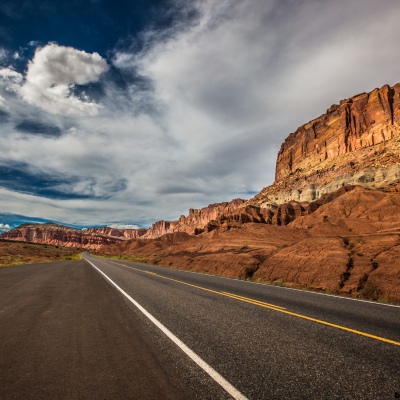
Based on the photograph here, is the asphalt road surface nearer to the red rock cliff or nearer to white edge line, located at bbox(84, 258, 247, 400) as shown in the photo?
white edge line, located at bbox(84, 258, 247, 400)

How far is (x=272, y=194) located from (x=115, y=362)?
111054 millimetres

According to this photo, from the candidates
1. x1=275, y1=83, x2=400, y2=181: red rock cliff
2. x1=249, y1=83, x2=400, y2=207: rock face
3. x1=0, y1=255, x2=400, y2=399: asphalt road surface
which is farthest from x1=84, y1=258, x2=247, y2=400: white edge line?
x1=275, y1=83, x2=400, y2=181: red rock cliff

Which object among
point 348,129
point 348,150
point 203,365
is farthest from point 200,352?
point 348,129

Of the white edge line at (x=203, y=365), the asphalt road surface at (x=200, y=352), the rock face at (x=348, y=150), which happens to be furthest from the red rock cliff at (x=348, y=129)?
the white edge line at (x=203, y=365)

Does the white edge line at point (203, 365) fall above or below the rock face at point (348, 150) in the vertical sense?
below

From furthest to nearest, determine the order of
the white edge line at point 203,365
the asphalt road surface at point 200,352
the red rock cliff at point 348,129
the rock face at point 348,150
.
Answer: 1. the red rock cliff at point 348,129
2. the rock face at point 348,150
3. the asphalt road surface at point 200,352
4. the white edge line at point 203,365

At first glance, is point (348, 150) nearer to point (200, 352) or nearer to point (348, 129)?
point (348, 129)

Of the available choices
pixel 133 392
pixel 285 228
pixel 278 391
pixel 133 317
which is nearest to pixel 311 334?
pixel 278 391

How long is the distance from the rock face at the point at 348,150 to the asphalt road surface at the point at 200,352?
73.0 m

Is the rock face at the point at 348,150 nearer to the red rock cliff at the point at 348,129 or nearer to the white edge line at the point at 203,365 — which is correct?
the red rock cliff at the point at 348,129

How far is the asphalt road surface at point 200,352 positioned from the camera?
3529 millimetres

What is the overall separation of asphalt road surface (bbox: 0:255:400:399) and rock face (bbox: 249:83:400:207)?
73.0 meters

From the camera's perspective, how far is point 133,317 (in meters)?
7.48

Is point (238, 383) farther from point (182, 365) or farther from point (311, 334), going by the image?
point (311, 334)
